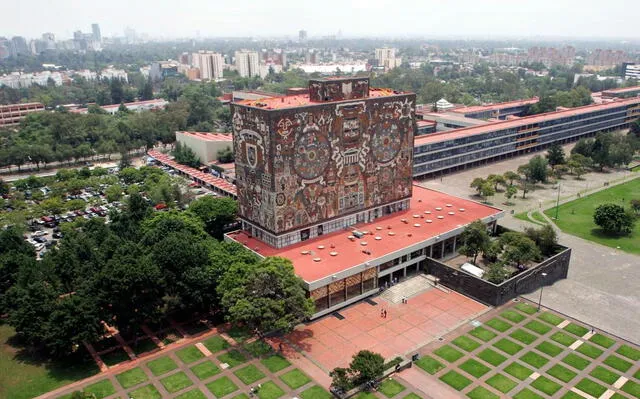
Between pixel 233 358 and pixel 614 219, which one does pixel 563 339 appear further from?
pixel 614 219

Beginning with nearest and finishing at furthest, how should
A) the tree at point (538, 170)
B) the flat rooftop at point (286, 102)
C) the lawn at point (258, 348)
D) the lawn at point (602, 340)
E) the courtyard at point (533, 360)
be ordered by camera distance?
the courtyard at point (533, 360), the lawn at point (258, 348), the lawn at point (602, 340), the flat rooftop at point (286, 102), the tree at point (538, 170)

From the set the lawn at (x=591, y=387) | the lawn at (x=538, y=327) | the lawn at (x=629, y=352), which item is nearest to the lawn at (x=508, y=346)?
the lawn at (x=538, y=327)

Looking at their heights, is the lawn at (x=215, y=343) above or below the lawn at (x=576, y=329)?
below

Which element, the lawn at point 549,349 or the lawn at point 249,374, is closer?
the lawn at point 249,374

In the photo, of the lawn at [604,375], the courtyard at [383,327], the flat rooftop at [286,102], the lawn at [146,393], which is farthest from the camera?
the flat rooftop at [286,102]

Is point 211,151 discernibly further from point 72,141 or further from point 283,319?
point 283,319

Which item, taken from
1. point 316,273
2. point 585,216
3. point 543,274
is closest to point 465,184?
point 585,216

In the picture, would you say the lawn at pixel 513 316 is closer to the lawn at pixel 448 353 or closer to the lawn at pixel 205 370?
the lawn at pixel 448 353
